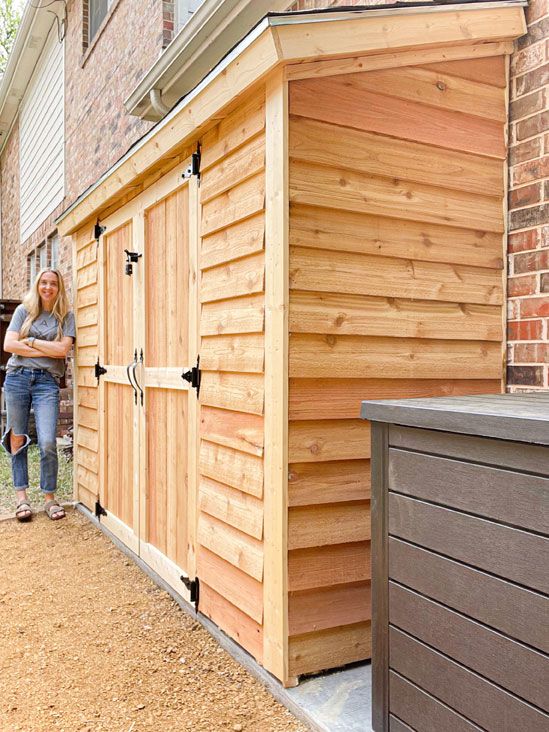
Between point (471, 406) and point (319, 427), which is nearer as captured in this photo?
point (471, 406)

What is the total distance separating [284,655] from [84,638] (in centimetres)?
113

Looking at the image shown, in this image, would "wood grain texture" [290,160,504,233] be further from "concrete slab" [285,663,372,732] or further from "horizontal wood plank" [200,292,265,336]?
"concrete slab" [285,663,372,732]

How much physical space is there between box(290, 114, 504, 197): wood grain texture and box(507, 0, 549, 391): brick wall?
0.10m

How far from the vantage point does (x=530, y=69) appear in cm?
255

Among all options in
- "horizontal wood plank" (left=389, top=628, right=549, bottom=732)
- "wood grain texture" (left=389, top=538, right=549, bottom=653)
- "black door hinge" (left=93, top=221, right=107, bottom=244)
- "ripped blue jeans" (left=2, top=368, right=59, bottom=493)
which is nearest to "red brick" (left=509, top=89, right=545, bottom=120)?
"wood grain texture" (left=389, top=538, right=549, bottom=653)

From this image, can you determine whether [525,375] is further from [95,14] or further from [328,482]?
[95,14]

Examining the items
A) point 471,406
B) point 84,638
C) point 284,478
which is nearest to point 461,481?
point 471,406

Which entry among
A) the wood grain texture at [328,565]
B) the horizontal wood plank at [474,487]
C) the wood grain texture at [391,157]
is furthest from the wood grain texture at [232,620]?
the wood grain texture at [391,157]

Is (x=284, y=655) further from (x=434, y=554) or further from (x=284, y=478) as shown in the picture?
(x=434, y=554)

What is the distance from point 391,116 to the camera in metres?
2.43

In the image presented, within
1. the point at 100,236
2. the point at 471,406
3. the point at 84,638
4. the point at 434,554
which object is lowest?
the point at 84,638

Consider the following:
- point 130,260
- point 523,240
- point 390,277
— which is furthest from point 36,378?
point 523,240

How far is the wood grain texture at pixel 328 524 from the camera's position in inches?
91.0

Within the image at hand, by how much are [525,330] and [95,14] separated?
765cm
